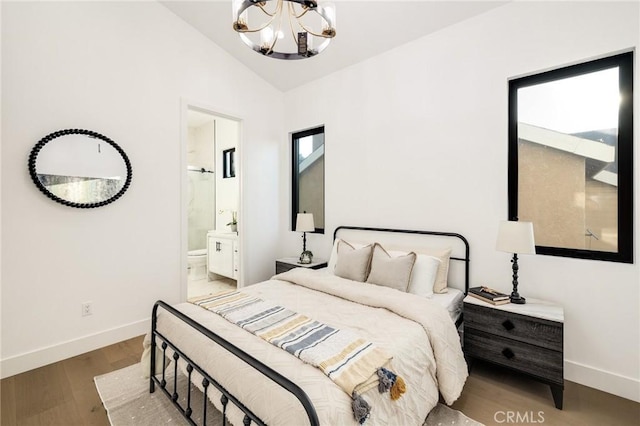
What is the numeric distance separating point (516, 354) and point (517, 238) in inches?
31.6

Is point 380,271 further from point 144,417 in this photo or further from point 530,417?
point 144,417

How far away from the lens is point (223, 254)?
4.86 m

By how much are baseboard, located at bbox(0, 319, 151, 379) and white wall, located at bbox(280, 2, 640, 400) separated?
2197 mm

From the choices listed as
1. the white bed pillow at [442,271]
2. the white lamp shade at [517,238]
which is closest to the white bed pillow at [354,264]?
the white bed pillow at [442,271]

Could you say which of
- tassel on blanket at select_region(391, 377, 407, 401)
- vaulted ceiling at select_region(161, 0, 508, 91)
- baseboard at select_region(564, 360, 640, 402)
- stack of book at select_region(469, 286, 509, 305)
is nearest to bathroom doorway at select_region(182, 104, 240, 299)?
vaulted ceiling at select_region(161, 0, 508, 91)

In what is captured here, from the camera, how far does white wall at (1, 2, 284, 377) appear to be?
240 cm

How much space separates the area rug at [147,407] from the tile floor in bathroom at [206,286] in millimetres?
2245

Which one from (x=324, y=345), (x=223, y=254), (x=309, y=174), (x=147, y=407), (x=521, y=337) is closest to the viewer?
(x=324, y=345)

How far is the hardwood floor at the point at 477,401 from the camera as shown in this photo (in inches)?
74.6

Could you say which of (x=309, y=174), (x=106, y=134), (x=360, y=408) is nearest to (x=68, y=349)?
(x=106, y=134)

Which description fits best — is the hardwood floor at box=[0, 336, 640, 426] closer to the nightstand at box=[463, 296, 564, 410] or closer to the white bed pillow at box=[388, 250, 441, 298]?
the nightstand at box=[463, 296, 564, 410]

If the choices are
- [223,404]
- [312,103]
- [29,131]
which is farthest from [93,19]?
[223,404]

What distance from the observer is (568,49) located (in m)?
2.30

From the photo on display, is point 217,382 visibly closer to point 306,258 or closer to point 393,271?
point 393,271
